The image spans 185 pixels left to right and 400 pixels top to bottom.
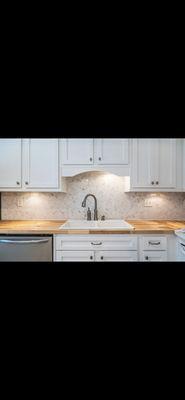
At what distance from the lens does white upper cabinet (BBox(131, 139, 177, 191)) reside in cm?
238

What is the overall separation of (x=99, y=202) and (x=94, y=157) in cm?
56

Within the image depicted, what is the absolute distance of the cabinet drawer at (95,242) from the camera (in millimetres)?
2070

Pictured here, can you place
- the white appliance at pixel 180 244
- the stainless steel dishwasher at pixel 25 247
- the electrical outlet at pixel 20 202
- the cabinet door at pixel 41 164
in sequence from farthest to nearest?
the electrical outlet at pixel 20 202, the cabinet door at pixel 41 164, the stainless steel dishwasher at pixel 25 247, the white appliance at pixel 180 244

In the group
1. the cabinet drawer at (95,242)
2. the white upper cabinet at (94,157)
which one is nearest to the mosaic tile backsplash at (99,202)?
the white upper cabinet at (94,157)

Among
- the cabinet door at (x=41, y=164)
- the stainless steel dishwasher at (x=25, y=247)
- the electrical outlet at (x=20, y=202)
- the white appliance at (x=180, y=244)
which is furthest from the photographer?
the electrical outlet at (x=20, y=202)

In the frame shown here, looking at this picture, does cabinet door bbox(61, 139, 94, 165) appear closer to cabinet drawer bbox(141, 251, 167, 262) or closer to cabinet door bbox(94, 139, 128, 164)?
cabinet door bbox(94, 139, 128, 164)

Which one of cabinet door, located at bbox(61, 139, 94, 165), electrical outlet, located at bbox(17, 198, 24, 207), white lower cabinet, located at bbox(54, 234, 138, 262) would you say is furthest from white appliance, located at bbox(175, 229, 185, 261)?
electrical outlet, located at bbox(17, 198, 24, 207)

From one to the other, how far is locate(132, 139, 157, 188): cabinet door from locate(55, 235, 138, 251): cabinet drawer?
63 cm

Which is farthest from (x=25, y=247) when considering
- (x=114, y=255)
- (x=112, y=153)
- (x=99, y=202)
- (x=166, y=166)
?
(x=166, y=166)

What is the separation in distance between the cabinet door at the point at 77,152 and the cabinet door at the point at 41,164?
0.08 metres

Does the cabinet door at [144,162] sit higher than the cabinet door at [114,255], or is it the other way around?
the cabinet door at [144,162]

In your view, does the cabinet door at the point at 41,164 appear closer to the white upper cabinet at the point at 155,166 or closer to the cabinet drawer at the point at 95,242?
the cabinet drawer at the point at 95,242

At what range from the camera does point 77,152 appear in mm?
2367
